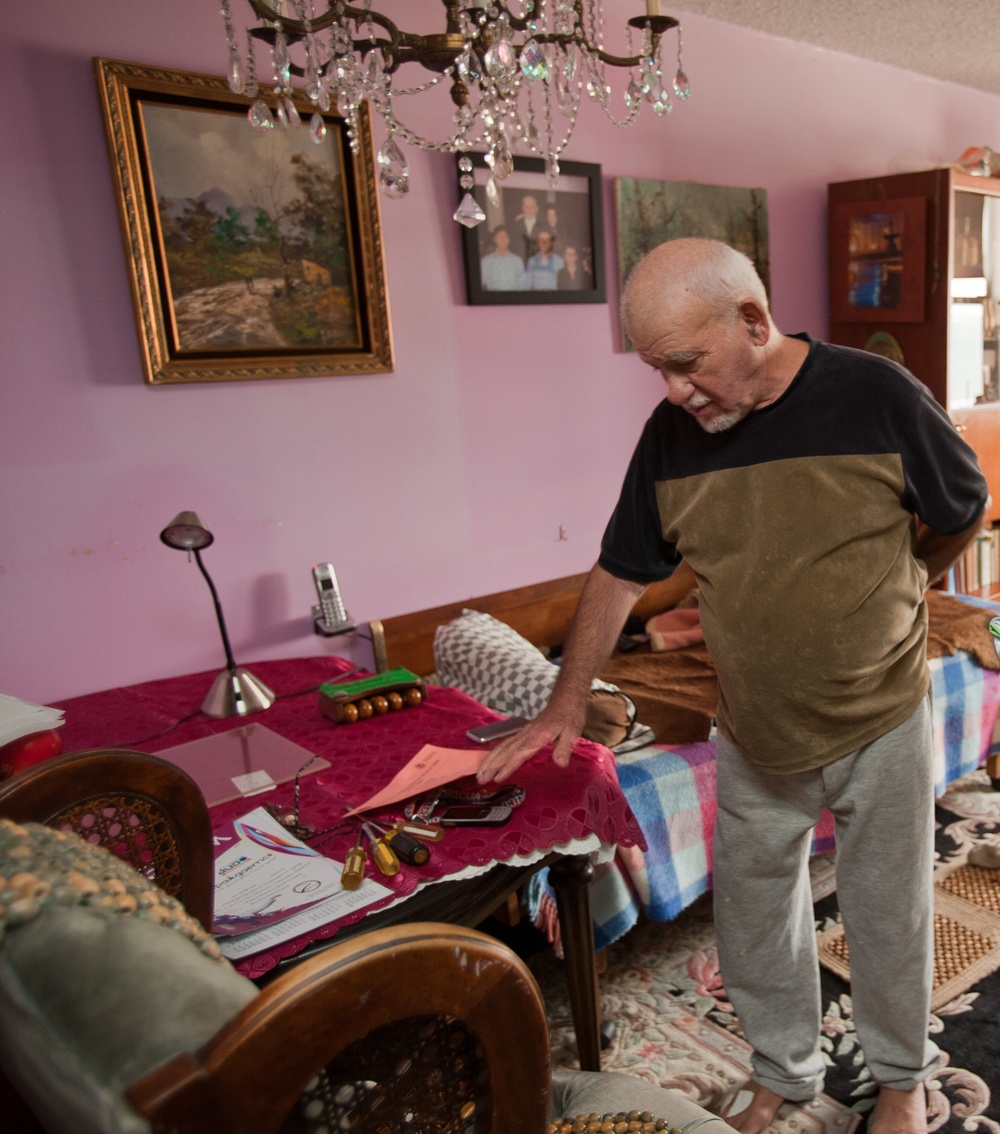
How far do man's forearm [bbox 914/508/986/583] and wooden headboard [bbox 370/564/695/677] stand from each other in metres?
1.13

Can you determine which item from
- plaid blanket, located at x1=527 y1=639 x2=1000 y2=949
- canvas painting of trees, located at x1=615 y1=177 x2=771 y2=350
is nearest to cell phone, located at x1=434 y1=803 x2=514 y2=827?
plaid blanket, located at x1=527 y1=639 x2=1000 y2=949

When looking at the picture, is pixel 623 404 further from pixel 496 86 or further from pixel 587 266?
pixel 496 86

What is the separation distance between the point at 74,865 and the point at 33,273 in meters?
1.80

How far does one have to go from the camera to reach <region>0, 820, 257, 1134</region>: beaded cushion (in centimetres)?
47

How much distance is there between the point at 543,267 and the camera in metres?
2.80

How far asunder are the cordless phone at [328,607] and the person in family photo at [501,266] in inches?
39.3

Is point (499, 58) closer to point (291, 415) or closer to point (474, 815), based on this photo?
point (474, 815)

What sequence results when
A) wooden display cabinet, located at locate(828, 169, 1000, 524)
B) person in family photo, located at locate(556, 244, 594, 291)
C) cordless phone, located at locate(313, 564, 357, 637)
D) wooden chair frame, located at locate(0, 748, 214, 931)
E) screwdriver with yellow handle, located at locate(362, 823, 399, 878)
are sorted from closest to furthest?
wooden chair frame, located at locate(0, 748, 214, 931) < screwdriver with yellow handle, located at locate(362, 823, 399, 878) < cordless phone, located at locate(313, 564, 357, 637) < person in family photo, located at locate(556, 244, 594, 291) < wooden display cabinet, located at locate(828, 169, 1000, 524)

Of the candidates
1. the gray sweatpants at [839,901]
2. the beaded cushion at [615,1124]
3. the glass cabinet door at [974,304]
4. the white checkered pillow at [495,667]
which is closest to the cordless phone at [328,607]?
the white checkered pillow at [495,667]

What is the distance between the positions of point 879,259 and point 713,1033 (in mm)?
2992

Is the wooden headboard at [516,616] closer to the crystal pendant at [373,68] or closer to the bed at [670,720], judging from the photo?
the bed at [670,720]

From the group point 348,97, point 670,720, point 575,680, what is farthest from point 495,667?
point 348,97

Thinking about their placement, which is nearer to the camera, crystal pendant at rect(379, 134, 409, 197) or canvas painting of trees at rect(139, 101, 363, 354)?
crystal pendant at rect(379, 134, 409, 197)

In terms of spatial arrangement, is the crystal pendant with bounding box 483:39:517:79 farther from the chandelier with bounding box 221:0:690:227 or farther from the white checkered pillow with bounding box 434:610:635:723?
the white checkered pillow with bounding box 434:610:635:723
